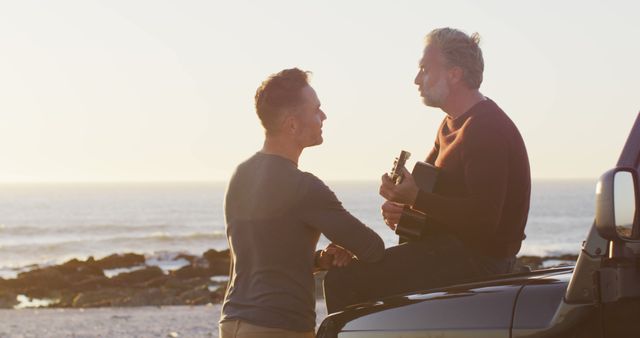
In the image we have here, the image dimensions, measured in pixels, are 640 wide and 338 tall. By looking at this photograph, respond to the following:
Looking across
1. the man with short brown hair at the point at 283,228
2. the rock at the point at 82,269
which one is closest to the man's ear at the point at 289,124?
the man with short brown hair at the point at 283,228

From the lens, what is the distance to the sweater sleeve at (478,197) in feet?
16.8

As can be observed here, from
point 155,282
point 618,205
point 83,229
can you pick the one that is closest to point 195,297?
point 155,282

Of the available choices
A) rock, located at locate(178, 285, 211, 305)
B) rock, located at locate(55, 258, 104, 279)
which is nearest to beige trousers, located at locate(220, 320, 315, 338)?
rock, located at locate(178, 285, 211, 305)

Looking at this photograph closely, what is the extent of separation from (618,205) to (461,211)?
62.0 inches

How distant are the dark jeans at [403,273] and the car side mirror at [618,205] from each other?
5.02 feet

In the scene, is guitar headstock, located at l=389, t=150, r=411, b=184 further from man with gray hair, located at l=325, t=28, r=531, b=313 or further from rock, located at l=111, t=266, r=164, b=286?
rock, located at l=111, t=266, r=164, b=286

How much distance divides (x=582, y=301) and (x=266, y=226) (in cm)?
165

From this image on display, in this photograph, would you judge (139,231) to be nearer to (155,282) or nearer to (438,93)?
(155,282)

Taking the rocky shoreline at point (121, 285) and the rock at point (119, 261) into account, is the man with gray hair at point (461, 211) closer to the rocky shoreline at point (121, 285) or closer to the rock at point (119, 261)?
the rocky shoreline at point (121, 285)

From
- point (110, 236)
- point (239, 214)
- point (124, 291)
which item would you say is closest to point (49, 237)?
point (110, 236)

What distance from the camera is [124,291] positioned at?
95.2 feet

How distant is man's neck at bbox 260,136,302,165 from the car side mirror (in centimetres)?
188

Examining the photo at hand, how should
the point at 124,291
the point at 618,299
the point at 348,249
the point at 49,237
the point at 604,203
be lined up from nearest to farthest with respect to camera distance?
1. the point at 604,203
2. the point at 618,299
3. the point at 348,249
4. the point at 124,291
5. the point at 49,237

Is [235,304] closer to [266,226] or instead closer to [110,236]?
[266,226]
